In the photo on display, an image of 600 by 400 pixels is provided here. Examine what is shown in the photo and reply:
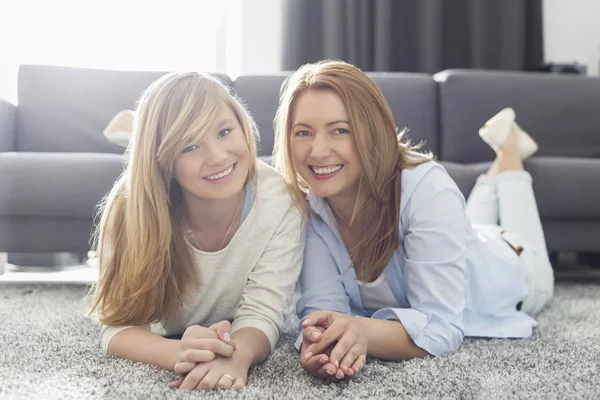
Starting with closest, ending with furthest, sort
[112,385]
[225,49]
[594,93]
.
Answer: [112,385] < [594,93] < [225,49]

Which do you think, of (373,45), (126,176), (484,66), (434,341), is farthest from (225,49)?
(434,341)

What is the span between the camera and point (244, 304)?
1.05 meters

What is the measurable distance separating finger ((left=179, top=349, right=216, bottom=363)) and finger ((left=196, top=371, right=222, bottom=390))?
0.02m

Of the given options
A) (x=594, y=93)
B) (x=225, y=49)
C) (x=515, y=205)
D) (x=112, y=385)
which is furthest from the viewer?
(x=225, y=49)

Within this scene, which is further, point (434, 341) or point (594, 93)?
point (594, 93)

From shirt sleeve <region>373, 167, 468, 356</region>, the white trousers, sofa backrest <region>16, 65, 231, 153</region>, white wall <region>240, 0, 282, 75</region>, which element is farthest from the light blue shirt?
white wall <region>240, 0, 282, 75</region>

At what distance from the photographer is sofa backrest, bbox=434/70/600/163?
2.29m

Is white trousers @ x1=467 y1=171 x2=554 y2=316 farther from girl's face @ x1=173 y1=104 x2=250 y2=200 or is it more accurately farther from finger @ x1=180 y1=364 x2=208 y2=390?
finger @ x1=180 y1=364 x2=208 y2=390

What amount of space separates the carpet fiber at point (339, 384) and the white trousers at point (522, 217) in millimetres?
193

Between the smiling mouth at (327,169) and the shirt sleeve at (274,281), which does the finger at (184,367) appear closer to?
the shirt sleeve at (274,281)

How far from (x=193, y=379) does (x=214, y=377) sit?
1.2 inches

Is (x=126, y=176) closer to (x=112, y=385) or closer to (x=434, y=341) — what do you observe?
(x=112, y=385)

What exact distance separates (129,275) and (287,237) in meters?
0.31

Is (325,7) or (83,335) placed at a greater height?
(325,7)
